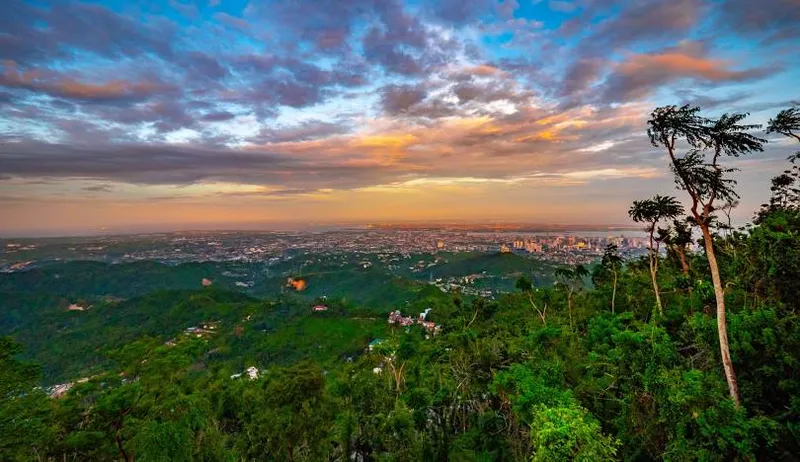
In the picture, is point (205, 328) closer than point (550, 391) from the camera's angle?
No

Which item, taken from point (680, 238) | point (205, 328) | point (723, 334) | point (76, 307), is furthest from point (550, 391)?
point (76, 307)

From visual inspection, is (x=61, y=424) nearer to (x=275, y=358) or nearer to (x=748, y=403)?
(x=748, y=403)

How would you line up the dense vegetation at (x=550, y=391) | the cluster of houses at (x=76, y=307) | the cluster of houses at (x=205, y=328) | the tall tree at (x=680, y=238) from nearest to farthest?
the dense vegetation at (x=550, y=391), the tall tree at (x=680, y=238), the cluster of houses at (x=205, y=328), the cluster of houses at (x=76, y=307)

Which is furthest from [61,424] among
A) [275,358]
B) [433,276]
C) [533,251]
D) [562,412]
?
[533,251]

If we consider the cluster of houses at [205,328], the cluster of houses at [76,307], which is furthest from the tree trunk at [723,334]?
the cluster of houses at [76,307]

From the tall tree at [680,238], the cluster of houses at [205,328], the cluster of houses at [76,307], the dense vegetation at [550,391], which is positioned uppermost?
the tall tree at [680,238]

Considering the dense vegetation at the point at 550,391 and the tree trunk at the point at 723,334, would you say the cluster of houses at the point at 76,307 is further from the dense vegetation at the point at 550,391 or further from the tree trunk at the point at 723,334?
the tree trunk at the point at 723,334

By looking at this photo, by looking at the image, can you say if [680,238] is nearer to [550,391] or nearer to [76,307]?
[550,391]

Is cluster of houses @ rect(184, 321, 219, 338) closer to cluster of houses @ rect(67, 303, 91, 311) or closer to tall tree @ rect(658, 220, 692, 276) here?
cluster of houses @ rect(67, 303, 91, 311)
